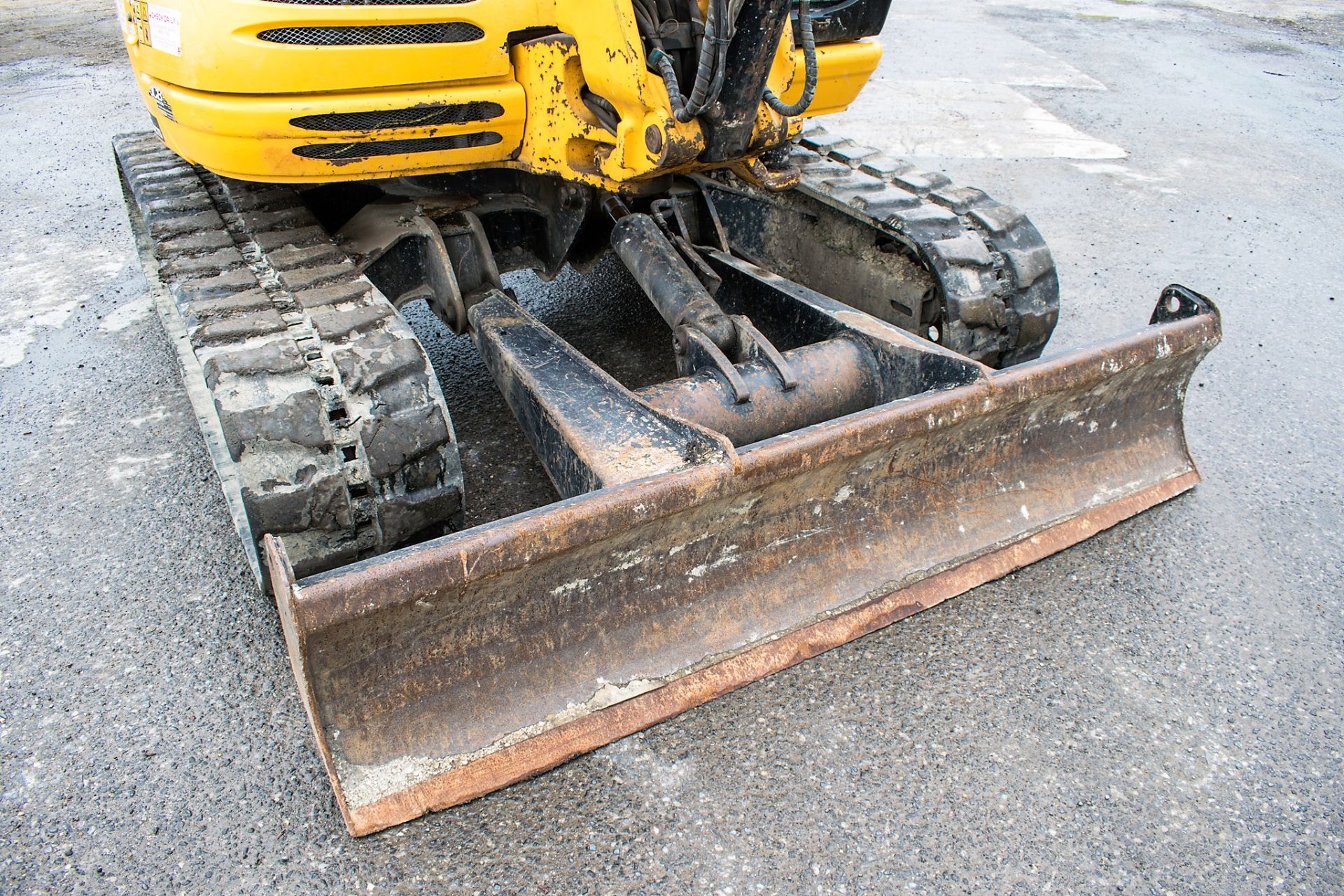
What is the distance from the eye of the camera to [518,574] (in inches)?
81.7

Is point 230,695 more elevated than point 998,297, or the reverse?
point 998,297

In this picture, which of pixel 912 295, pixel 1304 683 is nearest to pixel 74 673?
pixel 912 295

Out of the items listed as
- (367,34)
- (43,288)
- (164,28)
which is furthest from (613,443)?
(43,288)

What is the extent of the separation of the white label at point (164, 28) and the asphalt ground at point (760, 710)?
54.4 inches

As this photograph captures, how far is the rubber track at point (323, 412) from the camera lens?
87.2 inches

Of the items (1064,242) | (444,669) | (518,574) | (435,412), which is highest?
(435,412)

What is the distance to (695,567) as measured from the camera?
2.37 metres

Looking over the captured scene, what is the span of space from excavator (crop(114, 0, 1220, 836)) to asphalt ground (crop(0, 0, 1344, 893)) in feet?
0.44

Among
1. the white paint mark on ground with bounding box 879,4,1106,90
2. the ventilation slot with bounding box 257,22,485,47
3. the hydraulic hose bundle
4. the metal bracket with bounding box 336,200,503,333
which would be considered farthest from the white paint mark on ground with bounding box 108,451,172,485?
the white paint mark on ground with bounding box 879,4,1106,90

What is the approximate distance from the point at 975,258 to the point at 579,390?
4.86 feet

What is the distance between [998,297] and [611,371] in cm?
157

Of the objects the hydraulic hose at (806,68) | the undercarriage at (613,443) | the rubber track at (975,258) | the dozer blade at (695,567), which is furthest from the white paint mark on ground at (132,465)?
the rubber track at (975,258)

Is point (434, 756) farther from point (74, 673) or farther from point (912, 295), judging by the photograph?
point (912, 295)

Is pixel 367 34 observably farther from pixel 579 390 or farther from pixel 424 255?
pixel 579 390
